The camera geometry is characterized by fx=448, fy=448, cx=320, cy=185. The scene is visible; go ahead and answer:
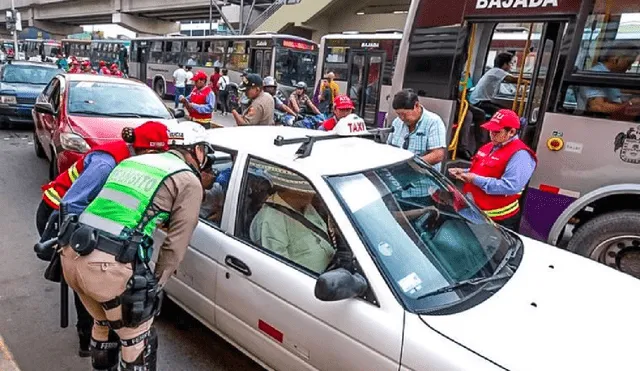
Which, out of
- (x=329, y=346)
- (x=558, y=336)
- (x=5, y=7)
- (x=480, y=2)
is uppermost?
(x=5, y=7)

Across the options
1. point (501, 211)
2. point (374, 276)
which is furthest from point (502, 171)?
point (374, 276)

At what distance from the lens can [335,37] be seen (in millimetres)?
13578

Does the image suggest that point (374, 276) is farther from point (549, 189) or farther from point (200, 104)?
point (200, 104)

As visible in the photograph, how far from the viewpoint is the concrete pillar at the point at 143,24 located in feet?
131

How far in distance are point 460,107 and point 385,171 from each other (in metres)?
2.76

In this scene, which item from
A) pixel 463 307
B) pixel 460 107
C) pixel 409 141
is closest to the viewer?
pixel 463 307

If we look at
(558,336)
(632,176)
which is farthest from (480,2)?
(558,336)

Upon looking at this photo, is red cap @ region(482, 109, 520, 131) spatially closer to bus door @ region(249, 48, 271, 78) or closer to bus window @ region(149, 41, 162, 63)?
bus door @ region(249, 48, 271, 78)

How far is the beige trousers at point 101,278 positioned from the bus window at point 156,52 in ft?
70.6

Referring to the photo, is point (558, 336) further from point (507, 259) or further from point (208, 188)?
point (208, 188)

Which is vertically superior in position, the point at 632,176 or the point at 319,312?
the point at 632,176

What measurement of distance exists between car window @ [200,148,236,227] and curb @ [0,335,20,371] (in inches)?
56.2

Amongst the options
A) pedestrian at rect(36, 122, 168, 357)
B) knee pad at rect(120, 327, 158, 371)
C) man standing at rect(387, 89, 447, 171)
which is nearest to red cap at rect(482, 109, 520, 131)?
man standing at rect(387, 89, 447, 171)

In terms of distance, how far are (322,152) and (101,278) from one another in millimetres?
1324
